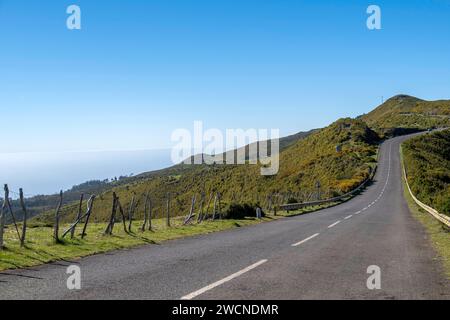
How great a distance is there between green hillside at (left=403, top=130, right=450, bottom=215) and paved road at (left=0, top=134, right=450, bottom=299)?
45.2ft

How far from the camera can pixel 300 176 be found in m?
74.4

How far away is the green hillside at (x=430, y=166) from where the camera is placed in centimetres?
3991

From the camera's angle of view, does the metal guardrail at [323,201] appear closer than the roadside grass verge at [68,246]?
No

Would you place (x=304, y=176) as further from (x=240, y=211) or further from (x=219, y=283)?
(x=219, y=283)

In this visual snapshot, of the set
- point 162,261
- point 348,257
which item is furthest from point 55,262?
point 348,257

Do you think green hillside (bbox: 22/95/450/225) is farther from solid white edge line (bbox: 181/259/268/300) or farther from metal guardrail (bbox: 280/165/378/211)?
solid white edge line (bbox: 181/259/268/300)

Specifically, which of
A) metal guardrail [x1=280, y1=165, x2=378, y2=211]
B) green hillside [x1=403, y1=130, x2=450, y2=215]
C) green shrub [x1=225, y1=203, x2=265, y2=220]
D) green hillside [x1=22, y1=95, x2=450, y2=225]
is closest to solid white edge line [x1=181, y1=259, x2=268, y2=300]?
green hillside [x1=403, y1=130, x2=450, y2=215]

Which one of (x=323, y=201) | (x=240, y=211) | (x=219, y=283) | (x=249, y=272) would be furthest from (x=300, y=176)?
(x=219, y=283)

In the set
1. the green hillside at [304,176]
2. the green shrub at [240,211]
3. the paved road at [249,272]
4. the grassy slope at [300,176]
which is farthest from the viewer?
the grassy slope at [300,176]

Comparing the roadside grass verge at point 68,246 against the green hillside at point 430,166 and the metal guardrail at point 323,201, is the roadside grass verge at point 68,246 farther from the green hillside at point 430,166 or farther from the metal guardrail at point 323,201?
the metal guardrail at point 323,201

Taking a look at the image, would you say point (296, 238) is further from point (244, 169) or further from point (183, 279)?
Result: point (244, 169)

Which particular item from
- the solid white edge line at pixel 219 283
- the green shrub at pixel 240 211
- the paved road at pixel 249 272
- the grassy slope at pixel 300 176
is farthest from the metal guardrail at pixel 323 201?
the solid white edge line at pixel 219 283

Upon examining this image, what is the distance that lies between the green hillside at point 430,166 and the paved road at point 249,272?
45.2 feet
